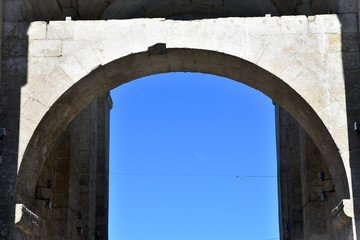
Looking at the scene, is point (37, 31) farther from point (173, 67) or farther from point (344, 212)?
point (344, 212)

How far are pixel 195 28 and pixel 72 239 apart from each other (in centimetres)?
696

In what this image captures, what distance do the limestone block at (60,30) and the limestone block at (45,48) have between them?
114mm

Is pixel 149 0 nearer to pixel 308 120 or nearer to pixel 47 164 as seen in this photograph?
pixel 47 164

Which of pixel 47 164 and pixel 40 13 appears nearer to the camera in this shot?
pixel 40 13

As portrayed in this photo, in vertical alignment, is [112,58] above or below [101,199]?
above

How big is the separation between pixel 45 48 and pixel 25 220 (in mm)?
3096

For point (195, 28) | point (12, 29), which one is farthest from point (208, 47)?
point (12, 29)

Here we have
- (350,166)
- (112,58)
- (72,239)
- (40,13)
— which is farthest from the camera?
(72,239)

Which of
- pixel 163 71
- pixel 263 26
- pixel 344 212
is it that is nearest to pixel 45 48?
pixel 163 71

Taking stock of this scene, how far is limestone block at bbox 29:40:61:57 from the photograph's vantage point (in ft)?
43.5

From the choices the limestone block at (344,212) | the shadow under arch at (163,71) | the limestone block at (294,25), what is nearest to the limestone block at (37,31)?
the shadow under arch at (163,71)

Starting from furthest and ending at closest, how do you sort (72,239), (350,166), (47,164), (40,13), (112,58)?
(72,239) → (47,164) → (40,13) → (112,58) → (350,166)

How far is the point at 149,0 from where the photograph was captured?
17.2 metres

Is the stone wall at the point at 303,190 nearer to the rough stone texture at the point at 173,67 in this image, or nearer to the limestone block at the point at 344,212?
the limestone block at the point at 344,212
